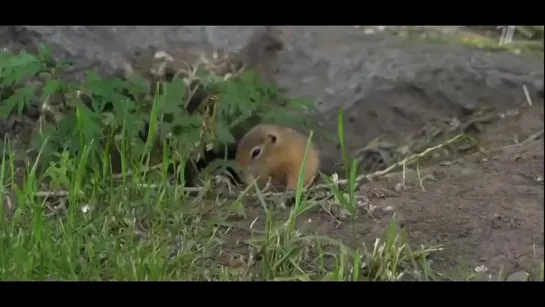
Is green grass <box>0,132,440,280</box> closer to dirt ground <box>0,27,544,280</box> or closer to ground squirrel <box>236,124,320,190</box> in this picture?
dirt ground <box>0,27,544,280</box>

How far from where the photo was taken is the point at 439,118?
2453mm

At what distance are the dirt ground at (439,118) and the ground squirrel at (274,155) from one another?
0.25ft

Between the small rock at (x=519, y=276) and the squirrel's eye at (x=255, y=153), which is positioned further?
the squirrel's eye at (x=255, y=153)

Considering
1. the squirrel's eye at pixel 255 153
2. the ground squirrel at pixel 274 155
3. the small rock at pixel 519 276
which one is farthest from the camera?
the squirrel's eye at pixel 255 153

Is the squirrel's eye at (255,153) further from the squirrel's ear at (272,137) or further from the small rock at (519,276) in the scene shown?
the small rock at (519,276)

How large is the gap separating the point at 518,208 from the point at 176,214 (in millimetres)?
823

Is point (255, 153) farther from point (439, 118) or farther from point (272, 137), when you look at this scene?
point (439, 118)

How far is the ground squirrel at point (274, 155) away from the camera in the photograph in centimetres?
238

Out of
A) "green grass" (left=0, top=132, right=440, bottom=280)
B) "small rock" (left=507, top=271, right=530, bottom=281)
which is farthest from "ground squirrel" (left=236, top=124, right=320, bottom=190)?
"small rock" (left=507, top=271, right=530, bottom=281)

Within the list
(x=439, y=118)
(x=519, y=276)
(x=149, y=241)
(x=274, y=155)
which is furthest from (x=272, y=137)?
(x=519, y=276)

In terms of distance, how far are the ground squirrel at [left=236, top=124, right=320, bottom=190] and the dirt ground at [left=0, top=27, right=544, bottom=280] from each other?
77 mm

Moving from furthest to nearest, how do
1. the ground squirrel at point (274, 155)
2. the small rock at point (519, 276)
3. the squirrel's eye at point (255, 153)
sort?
the squirrel's eye at point (255, 153)
the ground squirrel at point (274, 155)
the small rock at point (519, 276)

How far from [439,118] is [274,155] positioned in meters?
0.51

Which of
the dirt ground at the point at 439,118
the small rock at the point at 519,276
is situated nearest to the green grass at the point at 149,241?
the dirt ground at the point at 439,118
